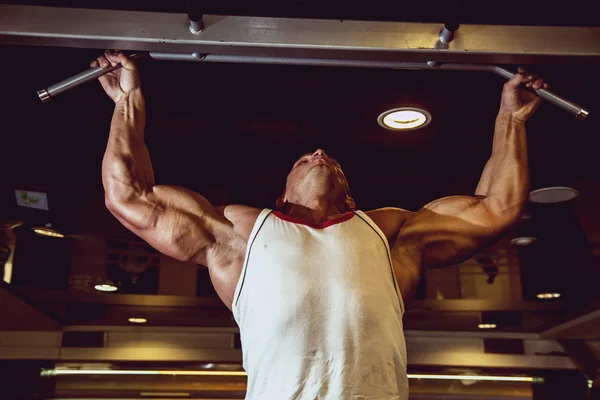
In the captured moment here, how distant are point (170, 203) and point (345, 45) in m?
0.91

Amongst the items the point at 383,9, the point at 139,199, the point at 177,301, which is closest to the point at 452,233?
the point at 383,9

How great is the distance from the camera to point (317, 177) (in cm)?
237

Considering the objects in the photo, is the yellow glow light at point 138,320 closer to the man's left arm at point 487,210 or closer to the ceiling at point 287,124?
the ceiling at point 287,124

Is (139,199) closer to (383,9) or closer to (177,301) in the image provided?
(383,9)

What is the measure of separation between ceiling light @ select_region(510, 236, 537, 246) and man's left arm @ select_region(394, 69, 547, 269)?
3.19m

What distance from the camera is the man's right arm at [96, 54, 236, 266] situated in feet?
6.70

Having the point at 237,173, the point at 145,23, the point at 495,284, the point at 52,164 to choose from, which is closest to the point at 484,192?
the point at 145,23

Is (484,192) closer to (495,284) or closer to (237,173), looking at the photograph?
(237,173)

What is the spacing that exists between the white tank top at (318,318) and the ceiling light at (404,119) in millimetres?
1259

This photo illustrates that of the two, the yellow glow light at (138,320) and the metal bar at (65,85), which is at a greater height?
the yellow glow light at (138,320)

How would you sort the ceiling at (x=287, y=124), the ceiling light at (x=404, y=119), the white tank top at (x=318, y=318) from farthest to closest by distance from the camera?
the ceiling light at (x=404, y=119), the ceiling at (x=287, y=124), the white tank top at (x=318, y=318)

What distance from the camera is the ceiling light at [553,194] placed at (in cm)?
406

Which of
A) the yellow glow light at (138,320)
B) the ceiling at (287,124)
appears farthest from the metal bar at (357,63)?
the yellow glow light at (138,320)

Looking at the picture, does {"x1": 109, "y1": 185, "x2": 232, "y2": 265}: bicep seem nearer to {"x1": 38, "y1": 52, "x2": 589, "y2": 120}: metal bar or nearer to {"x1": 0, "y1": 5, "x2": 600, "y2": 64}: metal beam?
{"x1": 38, "y1": 52, "x2": 589, "y2": 120}: metal bar
